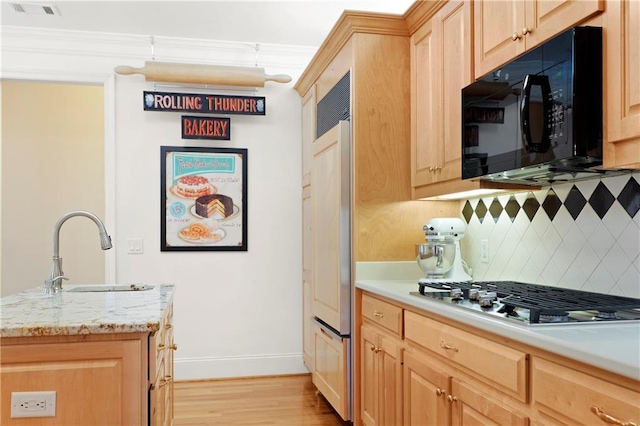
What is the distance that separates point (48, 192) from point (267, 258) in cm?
235

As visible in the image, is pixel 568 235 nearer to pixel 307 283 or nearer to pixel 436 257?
pixel 436 257

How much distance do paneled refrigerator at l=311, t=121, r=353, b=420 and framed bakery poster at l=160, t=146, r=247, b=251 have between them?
80cm

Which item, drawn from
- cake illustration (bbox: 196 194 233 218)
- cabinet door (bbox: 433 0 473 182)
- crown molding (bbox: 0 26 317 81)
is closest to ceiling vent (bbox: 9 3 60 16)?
crown molding (bbox: 0 26 317 81)

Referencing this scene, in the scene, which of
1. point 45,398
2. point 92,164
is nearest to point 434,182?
point 45,398

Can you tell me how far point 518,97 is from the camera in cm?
200

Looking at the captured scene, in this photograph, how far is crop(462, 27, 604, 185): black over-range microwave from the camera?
1.70m

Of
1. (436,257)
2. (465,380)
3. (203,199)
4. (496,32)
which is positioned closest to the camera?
(465,380)

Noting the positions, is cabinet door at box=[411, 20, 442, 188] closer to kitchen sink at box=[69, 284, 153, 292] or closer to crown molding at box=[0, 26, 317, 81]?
kitchen sink at box=[69, 284, 153, 292]

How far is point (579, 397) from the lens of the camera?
4.22 ft

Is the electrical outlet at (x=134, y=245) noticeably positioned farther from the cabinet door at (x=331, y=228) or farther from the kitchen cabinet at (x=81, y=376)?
the kitchen cabinet at (x=81, y=376)

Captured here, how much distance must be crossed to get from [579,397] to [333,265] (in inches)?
79.5

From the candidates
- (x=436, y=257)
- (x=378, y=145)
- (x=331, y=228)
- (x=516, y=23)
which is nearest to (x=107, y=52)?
(x=331, y=228)

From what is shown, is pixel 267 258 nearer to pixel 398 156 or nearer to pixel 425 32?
pixel 398 156

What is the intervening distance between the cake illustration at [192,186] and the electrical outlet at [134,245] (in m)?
0.47
